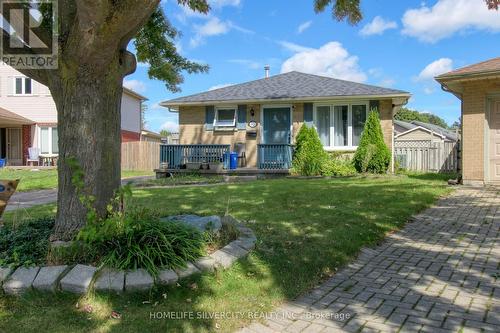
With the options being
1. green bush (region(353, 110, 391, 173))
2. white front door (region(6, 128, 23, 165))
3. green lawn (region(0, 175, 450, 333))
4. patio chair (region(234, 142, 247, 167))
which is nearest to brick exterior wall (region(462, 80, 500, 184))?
green bush (region(353, 110, 391, 173))

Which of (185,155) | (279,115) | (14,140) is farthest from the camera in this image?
(14,140)

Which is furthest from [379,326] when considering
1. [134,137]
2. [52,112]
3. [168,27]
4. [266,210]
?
[134,137]

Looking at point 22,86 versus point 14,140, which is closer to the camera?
Result: point 22,86

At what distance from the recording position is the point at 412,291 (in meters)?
3.92

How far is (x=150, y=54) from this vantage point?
8648 mm

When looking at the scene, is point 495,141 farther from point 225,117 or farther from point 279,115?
point 225,117

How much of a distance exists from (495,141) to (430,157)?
7.37 meters

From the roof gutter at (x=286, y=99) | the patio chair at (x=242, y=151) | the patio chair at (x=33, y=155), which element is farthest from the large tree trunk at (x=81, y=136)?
the patio chair at (x=33, y=155)

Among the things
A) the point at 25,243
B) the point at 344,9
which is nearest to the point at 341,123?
the point at 344,9

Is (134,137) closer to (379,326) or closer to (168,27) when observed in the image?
(168,27)

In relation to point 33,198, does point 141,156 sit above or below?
above

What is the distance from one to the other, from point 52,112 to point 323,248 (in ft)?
85.2

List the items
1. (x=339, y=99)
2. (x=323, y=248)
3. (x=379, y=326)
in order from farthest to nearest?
(x=339, y=99) → (x=323, y=248) → (x=379, y=326)

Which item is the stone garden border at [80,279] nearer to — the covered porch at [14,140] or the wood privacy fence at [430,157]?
the wood privacy fence at [430,157]
